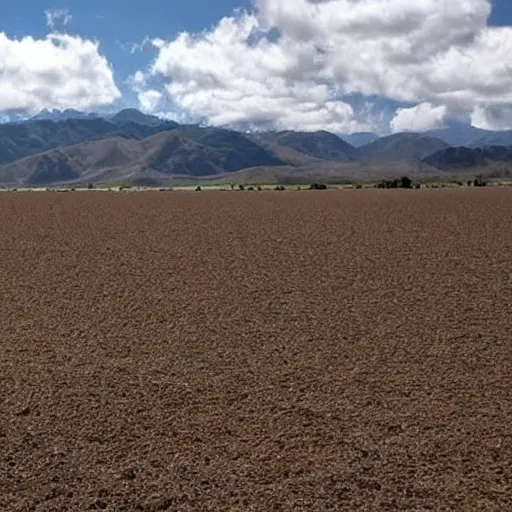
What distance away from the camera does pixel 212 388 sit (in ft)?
35.1

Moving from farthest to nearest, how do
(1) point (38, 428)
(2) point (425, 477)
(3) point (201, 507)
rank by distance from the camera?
(1) point (38, 428), (2) point (425, 477), (3) point (201, 507)

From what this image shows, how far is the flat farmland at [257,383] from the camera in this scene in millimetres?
7793

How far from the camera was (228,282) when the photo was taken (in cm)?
1945

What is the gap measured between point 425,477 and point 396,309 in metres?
7.99

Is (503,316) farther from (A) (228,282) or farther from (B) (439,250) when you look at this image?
(B) (439,250)

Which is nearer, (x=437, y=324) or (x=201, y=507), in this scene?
(x=201, y=507)

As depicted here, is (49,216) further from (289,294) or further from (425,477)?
(425,477)

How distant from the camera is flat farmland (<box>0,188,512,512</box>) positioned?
7793 millimetres

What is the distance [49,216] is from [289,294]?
3023 centimetres

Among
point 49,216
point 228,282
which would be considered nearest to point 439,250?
point 228,282

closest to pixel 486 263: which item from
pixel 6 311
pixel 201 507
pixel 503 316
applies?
pixel 503 316

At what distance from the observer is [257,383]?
10930mm

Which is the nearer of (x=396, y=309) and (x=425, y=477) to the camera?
(x=425, y=477)

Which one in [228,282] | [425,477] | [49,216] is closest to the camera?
[425,477]
